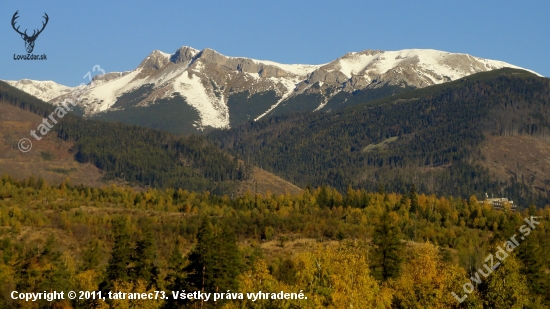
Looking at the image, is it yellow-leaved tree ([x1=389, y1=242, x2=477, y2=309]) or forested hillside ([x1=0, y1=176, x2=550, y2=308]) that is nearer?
forested hillside ([x1=0, y1=176, x2=550, y2=308])

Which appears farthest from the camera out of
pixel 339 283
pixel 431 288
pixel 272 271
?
pixel 272 271

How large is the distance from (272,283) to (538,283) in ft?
Result: 146

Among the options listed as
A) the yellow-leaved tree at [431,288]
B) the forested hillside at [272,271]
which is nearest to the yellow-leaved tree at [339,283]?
the forested hillside at [272,271]

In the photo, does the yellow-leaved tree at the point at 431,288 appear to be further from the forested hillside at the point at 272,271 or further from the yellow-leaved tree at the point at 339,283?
the yellow-leaved tree at the point at 339,283

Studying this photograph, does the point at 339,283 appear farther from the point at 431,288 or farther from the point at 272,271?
the point at 272,271

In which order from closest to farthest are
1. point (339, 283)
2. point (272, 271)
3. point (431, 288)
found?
point (339, 283) < point (431, 288) < point (272, 271)

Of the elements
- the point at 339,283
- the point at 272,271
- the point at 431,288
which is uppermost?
the point at 339,283

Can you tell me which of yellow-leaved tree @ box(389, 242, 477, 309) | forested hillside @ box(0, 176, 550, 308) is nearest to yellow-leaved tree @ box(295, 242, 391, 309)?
forested hillside @ box(0, 176, 550, 308)

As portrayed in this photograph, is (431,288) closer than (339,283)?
No

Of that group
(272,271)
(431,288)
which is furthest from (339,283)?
(272,271)

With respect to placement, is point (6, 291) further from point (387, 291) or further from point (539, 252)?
point (539, 252)

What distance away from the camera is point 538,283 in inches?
4107

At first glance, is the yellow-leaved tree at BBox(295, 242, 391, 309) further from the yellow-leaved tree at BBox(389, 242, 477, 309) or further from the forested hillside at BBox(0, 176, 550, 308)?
the yellow-leaved tree at BBox(389, 242, 477, 309)

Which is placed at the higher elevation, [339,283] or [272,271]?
[339,283]
